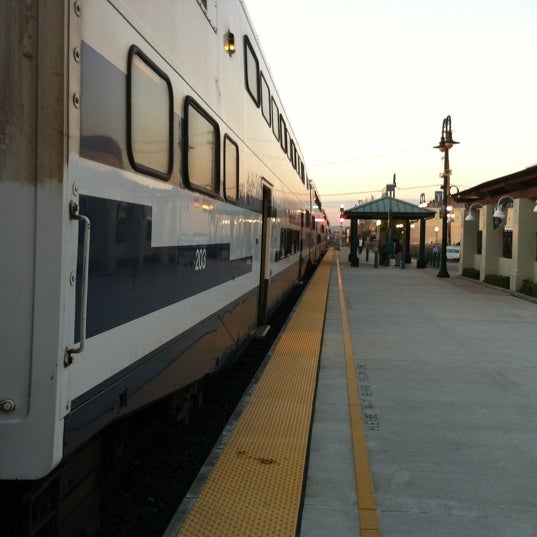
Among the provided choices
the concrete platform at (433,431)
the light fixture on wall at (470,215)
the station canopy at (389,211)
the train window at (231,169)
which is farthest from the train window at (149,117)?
the station canopy at (389,211)

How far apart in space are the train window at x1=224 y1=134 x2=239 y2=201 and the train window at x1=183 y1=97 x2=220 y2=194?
389mm

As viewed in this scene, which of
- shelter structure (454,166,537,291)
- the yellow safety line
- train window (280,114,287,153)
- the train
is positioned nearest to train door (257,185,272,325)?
the yellow safety line

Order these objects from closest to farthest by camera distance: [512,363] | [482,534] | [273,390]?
[482,534] < [273,390] < [512,363]

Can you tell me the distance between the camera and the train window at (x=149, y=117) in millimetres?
3098

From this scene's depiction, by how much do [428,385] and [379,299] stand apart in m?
9.11

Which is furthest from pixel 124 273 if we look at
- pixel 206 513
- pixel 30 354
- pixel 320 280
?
pixel 320 280

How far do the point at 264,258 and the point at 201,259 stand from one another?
13.6 feet

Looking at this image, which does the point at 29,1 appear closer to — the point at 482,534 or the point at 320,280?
the point at 482,534

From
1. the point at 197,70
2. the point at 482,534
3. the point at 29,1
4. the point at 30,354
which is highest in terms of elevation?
the point at 197,70

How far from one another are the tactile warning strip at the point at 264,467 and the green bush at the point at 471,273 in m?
17.3

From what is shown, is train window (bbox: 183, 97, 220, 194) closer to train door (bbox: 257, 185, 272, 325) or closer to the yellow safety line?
the yellow safety line

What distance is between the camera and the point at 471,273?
2388cm

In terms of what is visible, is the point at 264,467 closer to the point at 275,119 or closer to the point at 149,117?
the point at 149,117

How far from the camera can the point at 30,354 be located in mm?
2246
